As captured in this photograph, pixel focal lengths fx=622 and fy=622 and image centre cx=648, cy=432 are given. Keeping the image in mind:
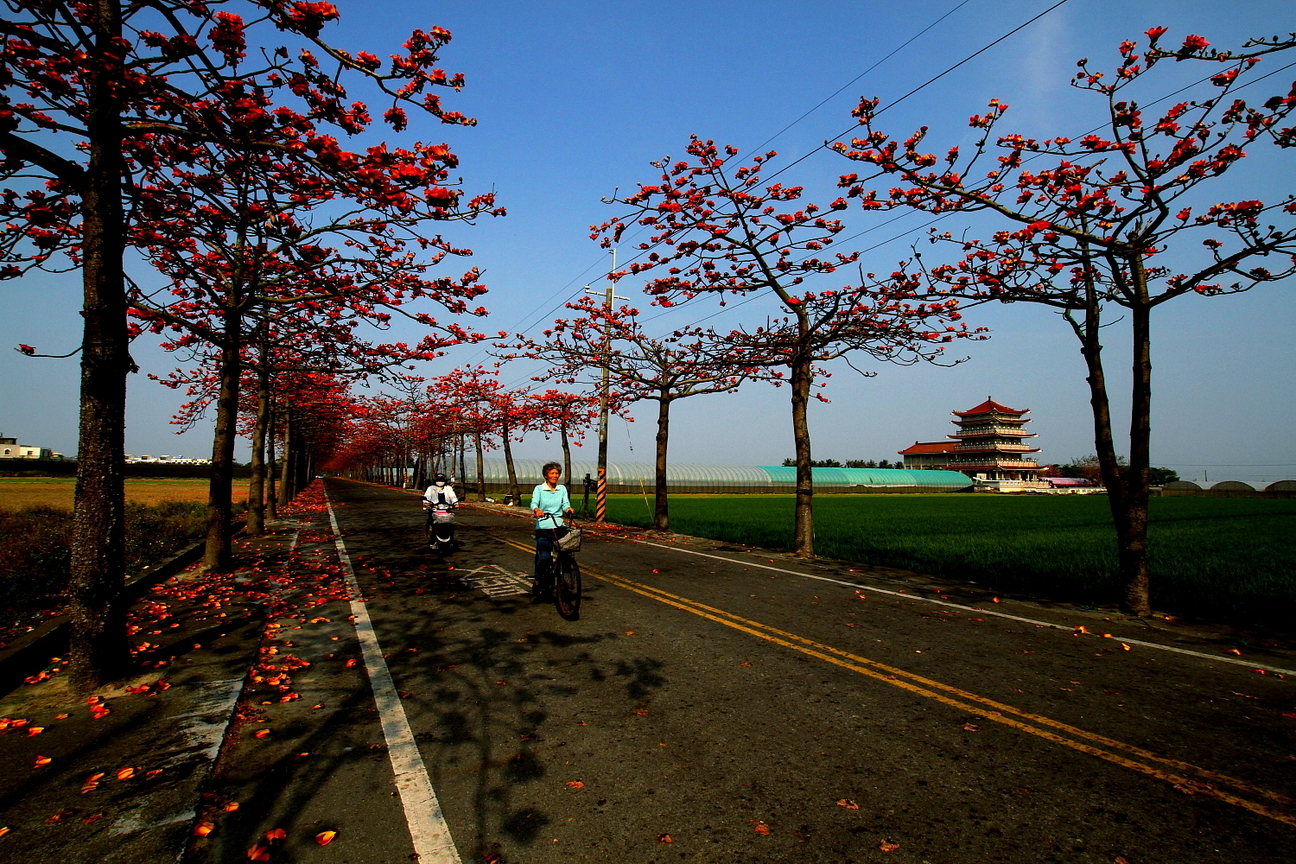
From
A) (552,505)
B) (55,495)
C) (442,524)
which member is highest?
(552,505)

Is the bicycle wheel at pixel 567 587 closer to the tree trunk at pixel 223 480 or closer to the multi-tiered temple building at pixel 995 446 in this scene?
the tree trunk at pixel 223 480

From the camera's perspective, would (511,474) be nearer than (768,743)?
No

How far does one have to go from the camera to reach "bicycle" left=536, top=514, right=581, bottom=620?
8.13m

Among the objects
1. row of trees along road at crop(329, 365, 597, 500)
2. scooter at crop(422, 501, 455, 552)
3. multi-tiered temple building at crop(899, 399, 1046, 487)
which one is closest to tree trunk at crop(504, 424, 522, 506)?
row of trees along road at crop(329, 365, 597, 500)

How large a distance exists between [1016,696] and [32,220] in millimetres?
10724

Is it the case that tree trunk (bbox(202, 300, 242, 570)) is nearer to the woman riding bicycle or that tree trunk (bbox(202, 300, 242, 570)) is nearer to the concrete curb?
the concrete curb

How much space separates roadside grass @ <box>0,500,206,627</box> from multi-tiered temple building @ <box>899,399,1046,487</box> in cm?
11709

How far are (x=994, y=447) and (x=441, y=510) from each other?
121557 millimetres

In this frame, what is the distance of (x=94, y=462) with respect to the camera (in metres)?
5.60

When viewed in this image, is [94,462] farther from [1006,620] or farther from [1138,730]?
[1006,620]

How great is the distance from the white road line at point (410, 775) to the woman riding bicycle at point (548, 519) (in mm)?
2556

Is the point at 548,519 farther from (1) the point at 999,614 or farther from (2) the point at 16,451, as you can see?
(2) the point at 16,451

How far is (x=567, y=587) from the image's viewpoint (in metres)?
8.15

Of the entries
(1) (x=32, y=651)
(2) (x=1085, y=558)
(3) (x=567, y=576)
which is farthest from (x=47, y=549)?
(2) (x=1085, y=558)
